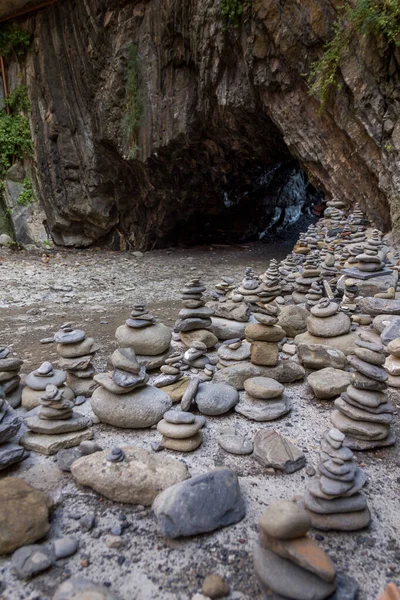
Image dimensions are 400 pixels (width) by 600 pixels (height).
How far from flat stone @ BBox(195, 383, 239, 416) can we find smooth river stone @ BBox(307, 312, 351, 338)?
127 centimetres

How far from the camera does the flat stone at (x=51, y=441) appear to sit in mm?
2645

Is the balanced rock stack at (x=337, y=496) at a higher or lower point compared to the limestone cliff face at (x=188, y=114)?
lower

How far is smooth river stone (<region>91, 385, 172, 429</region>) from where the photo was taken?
2.89 m

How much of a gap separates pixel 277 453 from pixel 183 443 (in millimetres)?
630

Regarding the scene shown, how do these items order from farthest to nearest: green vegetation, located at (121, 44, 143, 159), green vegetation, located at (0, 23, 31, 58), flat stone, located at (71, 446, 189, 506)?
green vegetation, located at (0, 23, 31, 58)
green vegetation, located at (121, 44, 143, 159)
flat stone, located at (71, 446, 189, 506)

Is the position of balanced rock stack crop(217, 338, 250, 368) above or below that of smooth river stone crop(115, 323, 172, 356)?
below

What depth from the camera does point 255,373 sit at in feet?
11.5

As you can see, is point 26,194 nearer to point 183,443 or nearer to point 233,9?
point 233,9

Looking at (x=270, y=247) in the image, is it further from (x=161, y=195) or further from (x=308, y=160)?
(x=308, y=160)

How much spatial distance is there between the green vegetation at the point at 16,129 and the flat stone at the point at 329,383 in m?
14.4

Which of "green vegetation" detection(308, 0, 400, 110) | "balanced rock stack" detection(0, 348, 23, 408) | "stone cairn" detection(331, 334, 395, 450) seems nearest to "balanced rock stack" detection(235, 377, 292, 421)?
"stone cairn" detection(331, 334, 395, 450)

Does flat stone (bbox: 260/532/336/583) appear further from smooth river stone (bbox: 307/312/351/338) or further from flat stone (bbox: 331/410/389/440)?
smooth river stone (bbox: 307/312/351/338)

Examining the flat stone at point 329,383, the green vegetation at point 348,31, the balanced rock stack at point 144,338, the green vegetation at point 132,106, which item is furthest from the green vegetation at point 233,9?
the flat stone at point 329,383

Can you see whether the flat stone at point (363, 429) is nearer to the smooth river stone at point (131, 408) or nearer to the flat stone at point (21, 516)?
the smooth river stone at point (131, 408)
